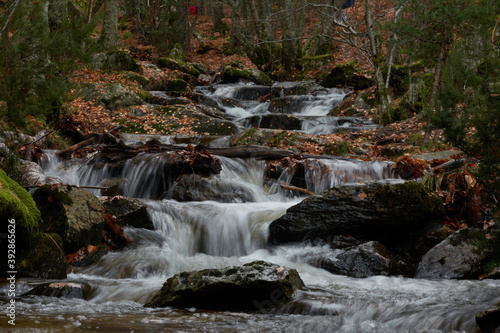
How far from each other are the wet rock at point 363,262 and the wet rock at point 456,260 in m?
0.37

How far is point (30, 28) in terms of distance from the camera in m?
6.04

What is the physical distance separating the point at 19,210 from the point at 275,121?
10.3 meters

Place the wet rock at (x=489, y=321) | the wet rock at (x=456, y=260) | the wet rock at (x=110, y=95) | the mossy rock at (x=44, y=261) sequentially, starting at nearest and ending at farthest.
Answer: the wet rock at (x=489, y=321), the mossy rock at (x=44, y=261), the wet rock at (x=456, y=260), the wet rock at (x=110, y=95)

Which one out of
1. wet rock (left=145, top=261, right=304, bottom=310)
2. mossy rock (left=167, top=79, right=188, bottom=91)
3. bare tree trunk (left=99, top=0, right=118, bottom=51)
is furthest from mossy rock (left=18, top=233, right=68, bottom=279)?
bare tree trunk (left=99, top=0, right=118, bottom=51)

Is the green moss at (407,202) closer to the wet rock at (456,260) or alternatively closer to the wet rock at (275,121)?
the wet rock at (456,260)

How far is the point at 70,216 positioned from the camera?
16.6 ft

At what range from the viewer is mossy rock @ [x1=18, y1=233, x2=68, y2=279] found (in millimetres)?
4305

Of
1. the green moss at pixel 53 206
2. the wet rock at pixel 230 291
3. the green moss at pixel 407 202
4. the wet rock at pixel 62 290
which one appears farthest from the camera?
the green moss at pixel 407 202

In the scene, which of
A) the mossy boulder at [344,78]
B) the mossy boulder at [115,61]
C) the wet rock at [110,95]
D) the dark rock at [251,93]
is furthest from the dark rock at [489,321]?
the mossy boulder at [115,61]

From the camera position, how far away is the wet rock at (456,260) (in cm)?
467

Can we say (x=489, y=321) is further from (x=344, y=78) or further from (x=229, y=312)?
(x=344, y=78)

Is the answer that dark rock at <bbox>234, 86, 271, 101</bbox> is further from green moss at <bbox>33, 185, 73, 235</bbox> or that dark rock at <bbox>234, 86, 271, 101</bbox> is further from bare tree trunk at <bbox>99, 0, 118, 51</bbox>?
green moss at <bbox>33, 185, 73, 235</bbox>

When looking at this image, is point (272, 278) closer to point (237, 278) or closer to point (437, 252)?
point (237, 278)

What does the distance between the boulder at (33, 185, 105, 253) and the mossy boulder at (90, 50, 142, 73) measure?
40.0 ft
